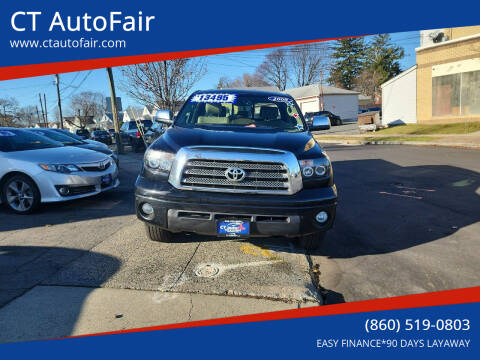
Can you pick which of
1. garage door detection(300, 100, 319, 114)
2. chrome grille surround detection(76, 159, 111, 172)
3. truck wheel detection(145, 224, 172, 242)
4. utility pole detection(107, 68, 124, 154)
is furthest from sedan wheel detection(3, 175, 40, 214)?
garage door detection(300, 100, 319, 114)

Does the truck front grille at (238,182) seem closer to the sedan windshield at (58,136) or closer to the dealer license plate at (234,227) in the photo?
the dealer license plate at (234,227)

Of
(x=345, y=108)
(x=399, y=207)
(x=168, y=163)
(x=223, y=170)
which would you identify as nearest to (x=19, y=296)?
(x=168, y=163)

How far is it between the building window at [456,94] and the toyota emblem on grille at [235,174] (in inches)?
A: 835

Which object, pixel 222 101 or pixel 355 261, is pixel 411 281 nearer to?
pixel 355 261

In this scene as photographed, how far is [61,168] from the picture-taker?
5.51 meters

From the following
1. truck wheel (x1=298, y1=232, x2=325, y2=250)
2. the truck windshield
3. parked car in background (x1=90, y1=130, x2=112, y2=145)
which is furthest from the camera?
parked car in background (x1=90, y1=130, x2=112, y2=145)

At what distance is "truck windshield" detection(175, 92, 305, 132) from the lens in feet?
14.7

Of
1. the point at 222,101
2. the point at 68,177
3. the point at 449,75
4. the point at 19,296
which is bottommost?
the point at 19,296

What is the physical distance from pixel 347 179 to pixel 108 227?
569 cm

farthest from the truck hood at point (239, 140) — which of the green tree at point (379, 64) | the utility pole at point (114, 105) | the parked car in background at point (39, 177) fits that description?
the green tree at point (379, 64)

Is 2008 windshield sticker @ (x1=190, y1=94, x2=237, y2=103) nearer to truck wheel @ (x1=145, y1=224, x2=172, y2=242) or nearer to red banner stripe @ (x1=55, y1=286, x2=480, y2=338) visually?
truck wheel @ (x1=145, y1=224, x2=172, y2=242)

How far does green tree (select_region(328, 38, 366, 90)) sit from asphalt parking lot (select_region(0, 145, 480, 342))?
204 feet

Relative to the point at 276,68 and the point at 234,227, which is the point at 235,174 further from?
the point at 276,68

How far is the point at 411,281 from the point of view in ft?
10.9
